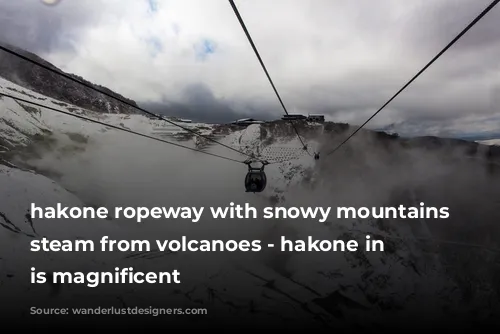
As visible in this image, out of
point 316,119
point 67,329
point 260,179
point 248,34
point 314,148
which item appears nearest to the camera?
point 248,34

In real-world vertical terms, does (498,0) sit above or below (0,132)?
below

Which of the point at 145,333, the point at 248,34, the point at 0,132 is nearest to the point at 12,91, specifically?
the point at 0,132

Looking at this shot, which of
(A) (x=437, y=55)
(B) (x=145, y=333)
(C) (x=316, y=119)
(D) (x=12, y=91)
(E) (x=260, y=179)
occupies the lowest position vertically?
(B) (x=145, y=333)

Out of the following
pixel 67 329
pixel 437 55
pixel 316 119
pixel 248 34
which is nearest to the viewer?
pixel 248 34

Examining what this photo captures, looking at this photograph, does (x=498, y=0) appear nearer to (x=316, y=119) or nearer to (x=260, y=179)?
(x=260, y=179)

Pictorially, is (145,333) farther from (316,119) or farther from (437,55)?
(437,55)

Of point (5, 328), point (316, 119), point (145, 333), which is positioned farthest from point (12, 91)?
point (316, 119)

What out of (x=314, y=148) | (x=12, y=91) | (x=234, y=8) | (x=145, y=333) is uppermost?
(x=12, y=91)

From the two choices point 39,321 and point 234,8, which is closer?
point 234,8

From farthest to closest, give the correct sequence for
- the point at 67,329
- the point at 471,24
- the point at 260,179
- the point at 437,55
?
1. the point at 67,329
2. the point at 260,179
3. the point at 437,55
4. the point at 471,24
